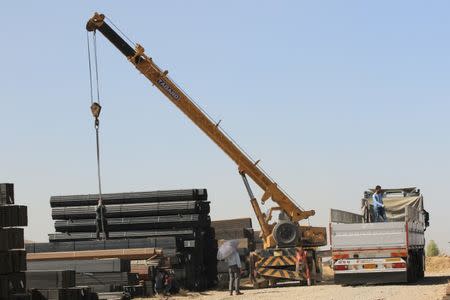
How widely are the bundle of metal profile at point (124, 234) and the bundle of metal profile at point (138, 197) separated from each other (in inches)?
38.3

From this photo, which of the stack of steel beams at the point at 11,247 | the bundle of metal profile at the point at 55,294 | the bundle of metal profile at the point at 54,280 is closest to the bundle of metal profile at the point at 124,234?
the bundle of metal profile at the point at 54,280

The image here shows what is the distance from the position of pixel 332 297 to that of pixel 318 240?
967 cm

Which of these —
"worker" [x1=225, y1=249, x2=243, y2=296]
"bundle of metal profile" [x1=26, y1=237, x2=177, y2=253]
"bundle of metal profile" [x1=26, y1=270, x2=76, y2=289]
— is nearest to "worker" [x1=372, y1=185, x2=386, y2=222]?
"worker" [x1=225, y1=249, x2=243, y2=296]

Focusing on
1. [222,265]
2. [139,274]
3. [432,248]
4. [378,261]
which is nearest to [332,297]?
[378,261]

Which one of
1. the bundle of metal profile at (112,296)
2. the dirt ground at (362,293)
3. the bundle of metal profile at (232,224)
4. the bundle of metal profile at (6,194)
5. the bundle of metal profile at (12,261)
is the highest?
Answer: the bundle of metal profile at (6,194)

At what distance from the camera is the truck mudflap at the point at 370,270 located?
28.0 meters

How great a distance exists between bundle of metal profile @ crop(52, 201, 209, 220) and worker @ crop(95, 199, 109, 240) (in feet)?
1.31

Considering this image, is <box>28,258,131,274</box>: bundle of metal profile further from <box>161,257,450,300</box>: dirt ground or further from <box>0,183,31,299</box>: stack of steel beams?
<box>0,183,31,299</box>: stack of steel beams

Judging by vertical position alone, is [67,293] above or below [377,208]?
below

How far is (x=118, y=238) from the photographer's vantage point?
31703 millimetres

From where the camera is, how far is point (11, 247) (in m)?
17.9

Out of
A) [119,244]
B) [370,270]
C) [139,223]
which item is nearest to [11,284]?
[119,244]

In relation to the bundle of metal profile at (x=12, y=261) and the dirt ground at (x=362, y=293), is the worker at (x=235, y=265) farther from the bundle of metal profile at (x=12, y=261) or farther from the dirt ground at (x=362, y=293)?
the bundle of metal profile at (x=12, y=261)

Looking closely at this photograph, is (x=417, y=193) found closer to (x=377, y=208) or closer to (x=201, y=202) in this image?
(x=377, y=208)
